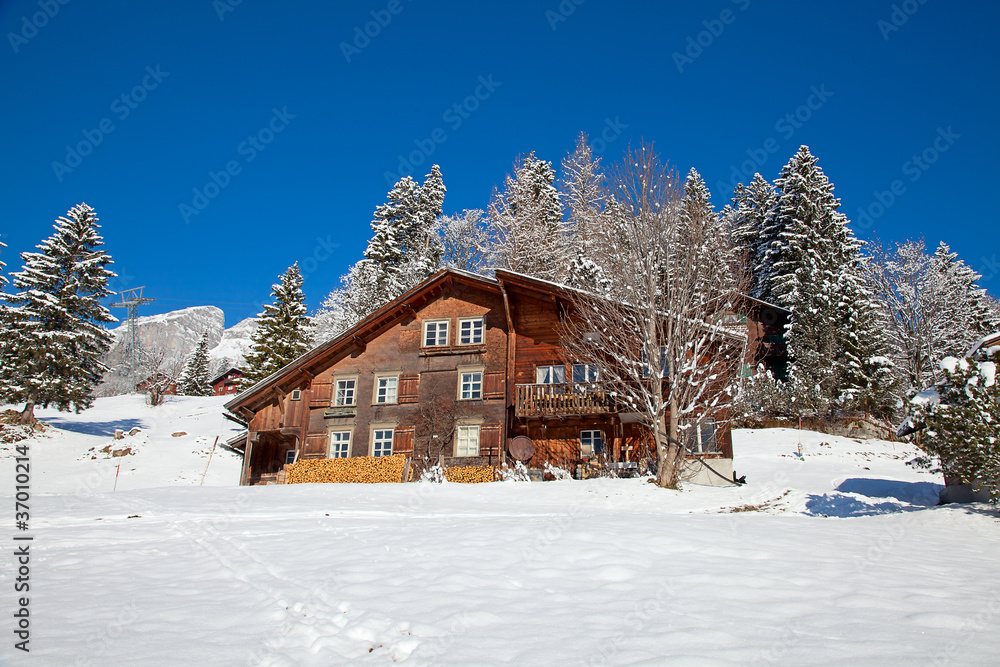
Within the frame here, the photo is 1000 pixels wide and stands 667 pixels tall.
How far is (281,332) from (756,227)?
125 ft

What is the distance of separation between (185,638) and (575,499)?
1273cm

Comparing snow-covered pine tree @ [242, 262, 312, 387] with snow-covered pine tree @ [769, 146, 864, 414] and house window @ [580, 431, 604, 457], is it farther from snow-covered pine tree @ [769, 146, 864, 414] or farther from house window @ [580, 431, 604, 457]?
snow-covered pine tree @ [769, 146, 864, 414]

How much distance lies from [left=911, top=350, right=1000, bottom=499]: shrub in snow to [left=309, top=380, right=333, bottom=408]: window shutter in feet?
72.3

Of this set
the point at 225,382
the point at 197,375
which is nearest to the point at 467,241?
the point at 197,375

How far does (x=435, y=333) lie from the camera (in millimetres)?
27500

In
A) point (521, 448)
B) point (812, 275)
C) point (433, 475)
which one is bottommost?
point (433, 475)

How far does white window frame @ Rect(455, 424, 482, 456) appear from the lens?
25.2 metres

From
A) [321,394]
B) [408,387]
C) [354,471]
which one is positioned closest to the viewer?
[354,471]

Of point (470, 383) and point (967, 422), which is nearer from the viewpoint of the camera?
point (967, 422)

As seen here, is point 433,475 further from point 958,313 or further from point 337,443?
point 958,313

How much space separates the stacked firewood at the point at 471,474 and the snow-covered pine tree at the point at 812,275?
19.5m

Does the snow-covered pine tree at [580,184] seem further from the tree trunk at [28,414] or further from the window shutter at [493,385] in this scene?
the tree trunk at [28,414]

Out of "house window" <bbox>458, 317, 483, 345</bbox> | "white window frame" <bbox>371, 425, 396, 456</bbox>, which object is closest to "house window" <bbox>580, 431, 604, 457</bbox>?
"house window" <bbox>458, 317, 483, 345</bbox>

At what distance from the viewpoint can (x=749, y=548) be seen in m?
9.38
